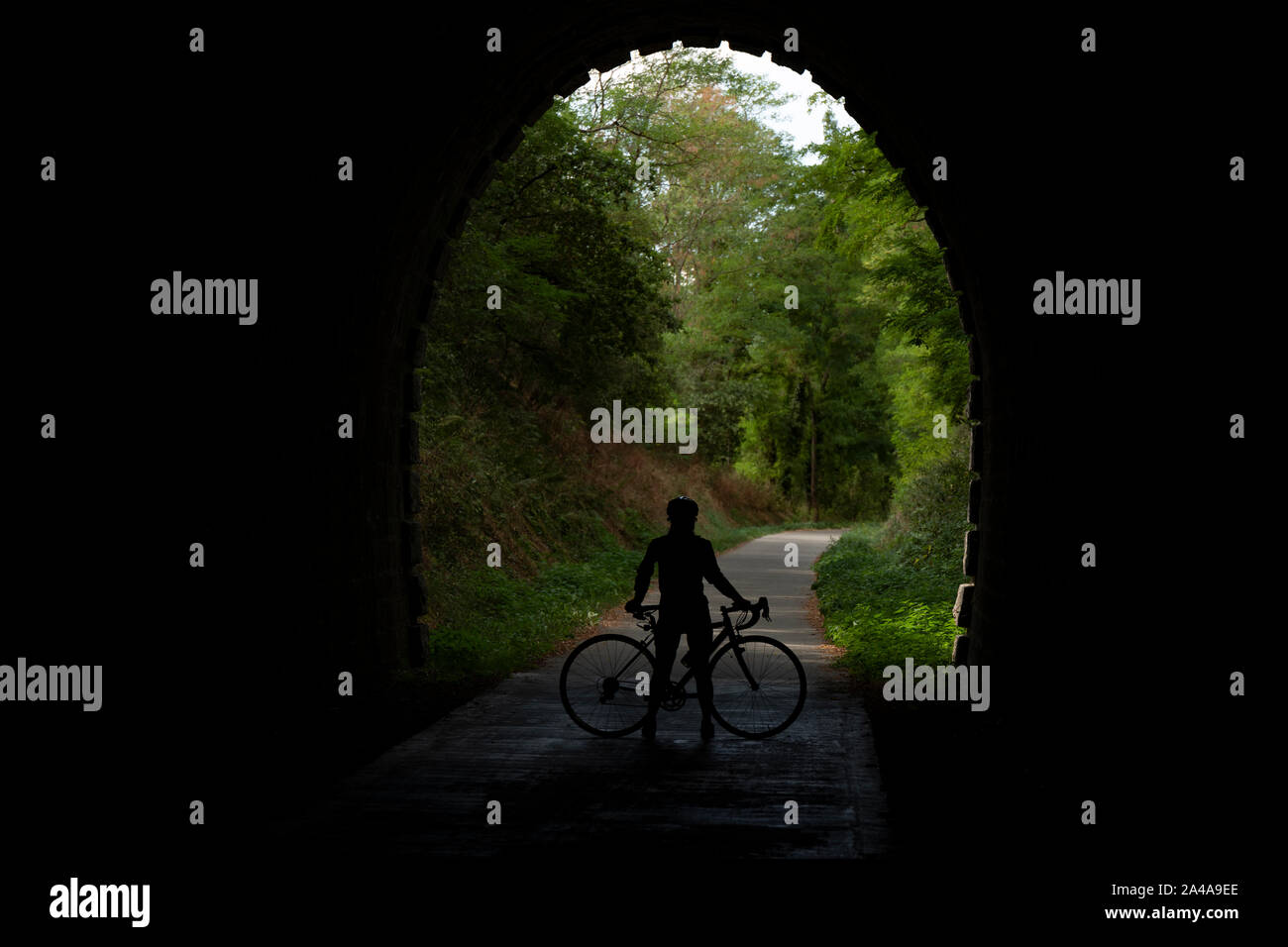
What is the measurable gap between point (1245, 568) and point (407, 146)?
7475 millimetres

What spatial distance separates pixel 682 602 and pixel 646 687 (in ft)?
2.73

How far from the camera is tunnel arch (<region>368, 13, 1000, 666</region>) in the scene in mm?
10828

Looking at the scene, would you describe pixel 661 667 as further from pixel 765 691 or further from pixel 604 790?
pixel 604 790

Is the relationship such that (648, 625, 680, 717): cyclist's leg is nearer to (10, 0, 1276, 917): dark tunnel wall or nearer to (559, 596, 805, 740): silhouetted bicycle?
(559, 596, 805, 740): silhouetted bicycle

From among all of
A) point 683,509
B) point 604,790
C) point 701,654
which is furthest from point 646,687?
point 604,790

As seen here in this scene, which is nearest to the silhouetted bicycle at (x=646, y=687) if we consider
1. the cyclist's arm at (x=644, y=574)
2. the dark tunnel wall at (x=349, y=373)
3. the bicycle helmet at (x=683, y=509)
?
the cyclist's arm at (x=644, y=574)

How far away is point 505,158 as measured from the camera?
41.5 feet

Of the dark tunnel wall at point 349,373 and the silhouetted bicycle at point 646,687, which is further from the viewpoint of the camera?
the silhouetted bicycle at point 646,687

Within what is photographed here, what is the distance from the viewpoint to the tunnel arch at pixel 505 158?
35.5ft

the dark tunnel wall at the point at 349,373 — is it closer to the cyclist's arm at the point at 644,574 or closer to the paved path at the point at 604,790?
the paved path at the point at 604,790

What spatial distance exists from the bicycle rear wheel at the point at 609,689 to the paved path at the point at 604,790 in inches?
6.3

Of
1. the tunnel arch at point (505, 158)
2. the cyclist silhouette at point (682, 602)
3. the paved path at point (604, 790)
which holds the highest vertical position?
the tunnel arch at point (505, 158)

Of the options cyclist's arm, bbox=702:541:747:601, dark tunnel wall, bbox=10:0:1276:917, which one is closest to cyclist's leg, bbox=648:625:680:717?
cyclist's arm, bbox=702:541:747:601

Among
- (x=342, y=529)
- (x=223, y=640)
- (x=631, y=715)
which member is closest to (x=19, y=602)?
(x=223, y=640)
